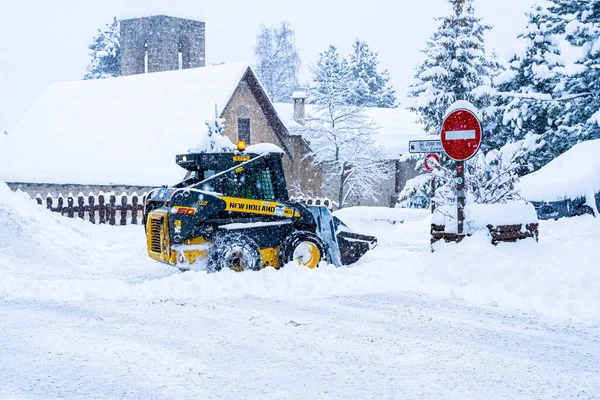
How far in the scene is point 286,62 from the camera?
70062 millimetres

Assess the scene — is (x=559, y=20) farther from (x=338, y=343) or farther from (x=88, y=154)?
(x=338, y=343)

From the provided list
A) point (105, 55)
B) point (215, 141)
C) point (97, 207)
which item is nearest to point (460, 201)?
point (97, 207)

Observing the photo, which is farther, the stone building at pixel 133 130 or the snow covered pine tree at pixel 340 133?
the snow covered pine tree at pixel 340 133

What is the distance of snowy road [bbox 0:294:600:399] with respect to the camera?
5.16 metres

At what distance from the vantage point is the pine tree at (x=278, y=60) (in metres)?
69.3

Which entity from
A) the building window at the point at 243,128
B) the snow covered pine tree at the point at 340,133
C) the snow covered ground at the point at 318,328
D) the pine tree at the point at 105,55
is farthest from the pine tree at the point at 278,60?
the snow covered ground at the point at 318,328

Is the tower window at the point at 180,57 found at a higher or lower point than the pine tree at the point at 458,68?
higher

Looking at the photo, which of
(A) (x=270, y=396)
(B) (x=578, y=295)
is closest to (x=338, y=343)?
(A) (x=270, y=396)

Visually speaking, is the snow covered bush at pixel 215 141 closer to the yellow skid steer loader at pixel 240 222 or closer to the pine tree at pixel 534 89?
the pine tree at pixel 534 89

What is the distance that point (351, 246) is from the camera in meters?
10.9

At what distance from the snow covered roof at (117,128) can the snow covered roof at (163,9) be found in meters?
9.02

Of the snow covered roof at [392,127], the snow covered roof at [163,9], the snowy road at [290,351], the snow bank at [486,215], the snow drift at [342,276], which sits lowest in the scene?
the snowy road at [290,351]

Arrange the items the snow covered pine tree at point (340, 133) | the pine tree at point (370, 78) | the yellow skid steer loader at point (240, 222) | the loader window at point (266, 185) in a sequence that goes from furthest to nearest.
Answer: the pine tree at point (370, 78) < the snow covered pine tree at point (340, 133) < the loader window at point (266, 185) < the yellow skid steer loader at point (240, 222)

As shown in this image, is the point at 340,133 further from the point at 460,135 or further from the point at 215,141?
the point at 460,135
